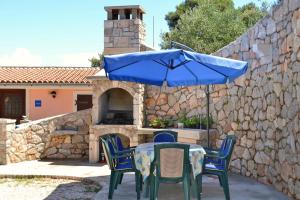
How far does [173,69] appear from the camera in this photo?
8.21m

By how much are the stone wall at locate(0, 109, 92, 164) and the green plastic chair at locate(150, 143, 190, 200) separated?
684 cm

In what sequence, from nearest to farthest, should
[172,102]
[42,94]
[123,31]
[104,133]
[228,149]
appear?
[228,149], [104,133], [172,102], [123,31], [42,94]

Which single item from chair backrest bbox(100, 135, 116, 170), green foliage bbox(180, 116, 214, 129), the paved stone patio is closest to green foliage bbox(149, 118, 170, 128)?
green foliage bbox(180, 116, 214, 129)

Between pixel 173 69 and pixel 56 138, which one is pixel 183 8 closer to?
pixel 56 138

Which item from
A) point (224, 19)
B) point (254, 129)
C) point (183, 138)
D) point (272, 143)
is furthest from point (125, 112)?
point (224, 19)

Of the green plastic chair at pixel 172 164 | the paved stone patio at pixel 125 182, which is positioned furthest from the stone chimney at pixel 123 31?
the green plastic chair at pixel 172 164

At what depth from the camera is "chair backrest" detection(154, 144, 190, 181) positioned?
239 inches

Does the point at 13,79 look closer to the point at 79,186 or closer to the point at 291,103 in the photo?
the point at 79,186

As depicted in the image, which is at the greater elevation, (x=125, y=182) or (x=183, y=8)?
(x=183, y=8)

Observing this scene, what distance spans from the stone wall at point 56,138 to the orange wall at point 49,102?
4.42m

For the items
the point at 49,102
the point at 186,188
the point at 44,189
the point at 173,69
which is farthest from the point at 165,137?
the point at 49,102

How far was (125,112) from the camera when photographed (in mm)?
13062

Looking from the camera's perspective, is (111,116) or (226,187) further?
(111,116)

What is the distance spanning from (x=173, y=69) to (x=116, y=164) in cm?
235
